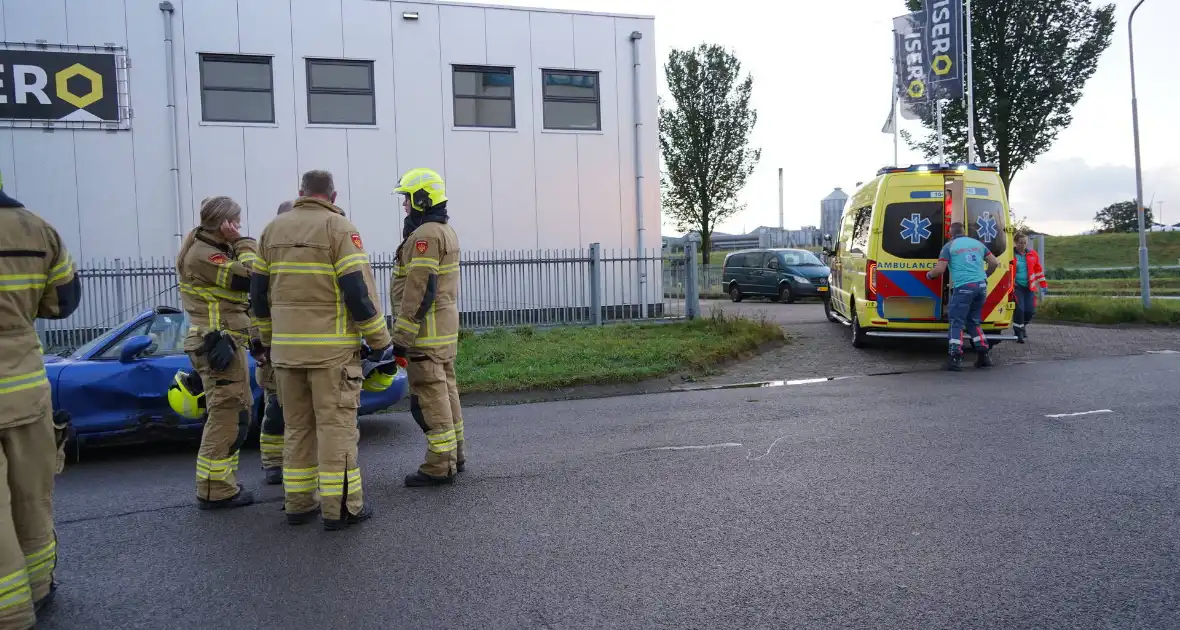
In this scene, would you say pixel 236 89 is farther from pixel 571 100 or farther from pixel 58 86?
pixel 571 100

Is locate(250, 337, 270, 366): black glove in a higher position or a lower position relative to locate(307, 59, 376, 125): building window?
lower

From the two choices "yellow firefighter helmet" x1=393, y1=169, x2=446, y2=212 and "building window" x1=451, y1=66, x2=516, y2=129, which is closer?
"yellow firefighter helmet" x1=393, y1=169, x2=446, y2=212

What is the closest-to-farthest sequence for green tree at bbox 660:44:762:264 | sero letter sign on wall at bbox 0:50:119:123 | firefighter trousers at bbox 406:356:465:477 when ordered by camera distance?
firefighter trousers at bbox 406:356:465:477
sero letter sign on wall at bbox 0:50:119:123
green tree at bbox 660:44:762:264

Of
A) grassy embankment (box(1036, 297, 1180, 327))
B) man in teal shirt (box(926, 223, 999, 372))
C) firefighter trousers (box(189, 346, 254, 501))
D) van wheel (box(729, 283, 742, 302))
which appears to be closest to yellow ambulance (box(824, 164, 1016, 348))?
man in teal shirt (box(926, 223, 999, 372))

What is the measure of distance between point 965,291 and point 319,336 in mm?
8379

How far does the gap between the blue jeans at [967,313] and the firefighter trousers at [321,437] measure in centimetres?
806

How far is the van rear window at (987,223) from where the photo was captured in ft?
36.5

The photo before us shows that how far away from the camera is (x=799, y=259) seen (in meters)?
24.7

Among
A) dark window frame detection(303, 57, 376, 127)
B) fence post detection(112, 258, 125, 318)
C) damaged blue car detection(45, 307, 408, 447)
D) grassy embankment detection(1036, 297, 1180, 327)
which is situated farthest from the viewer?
dark window frame detection(303, 57, 376, 127)

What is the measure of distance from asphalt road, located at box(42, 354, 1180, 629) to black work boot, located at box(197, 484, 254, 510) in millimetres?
94

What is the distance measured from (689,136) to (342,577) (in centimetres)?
3062

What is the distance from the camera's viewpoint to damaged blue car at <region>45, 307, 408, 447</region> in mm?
6520

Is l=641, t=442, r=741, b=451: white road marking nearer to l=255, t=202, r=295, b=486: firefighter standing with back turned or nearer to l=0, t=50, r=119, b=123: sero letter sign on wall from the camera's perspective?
l=255, t=202, r=295, b=486: firefighter standing with back turned

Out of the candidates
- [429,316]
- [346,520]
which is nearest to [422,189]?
[429,316]
